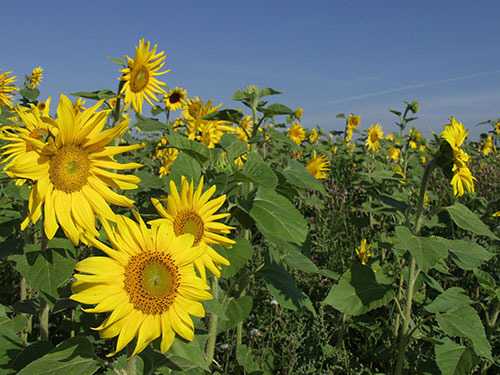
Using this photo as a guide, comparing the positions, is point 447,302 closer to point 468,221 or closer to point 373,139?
point 468,221

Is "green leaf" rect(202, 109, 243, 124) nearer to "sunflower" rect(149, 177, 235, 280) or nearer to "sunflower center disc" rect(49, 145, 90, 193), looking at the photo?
"sunflower" rect(149, 177, 235, 280)

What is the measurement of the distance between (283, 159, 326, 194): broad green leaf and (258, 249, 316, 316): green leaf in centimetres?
44

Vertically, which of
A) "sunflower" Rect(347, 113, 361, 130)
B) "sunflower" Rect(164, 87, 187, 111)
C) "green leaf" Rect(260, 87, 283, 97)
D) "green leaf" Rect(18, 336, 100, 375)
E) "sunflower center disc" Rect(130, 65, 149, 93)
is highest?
"sunflower" Rect(347, 113, 361, 130)

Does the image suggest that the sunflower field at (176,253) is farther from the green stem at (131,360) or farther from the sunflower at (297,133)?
the sunflower at (297,133)

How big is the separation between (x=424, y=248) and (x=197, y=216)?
105 cm

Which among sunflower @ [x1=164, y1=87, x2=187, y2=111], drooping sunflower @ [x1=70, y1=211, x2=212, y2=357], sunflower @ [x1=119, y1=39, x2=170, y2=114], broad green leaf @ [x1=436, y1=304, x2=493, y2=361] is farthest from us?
sunflower @ [x1=164, y1=87, x2=187, y2=111]

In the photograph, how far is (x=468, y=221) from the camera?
1.98 metres

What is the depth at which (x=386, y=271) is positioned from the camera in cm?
321

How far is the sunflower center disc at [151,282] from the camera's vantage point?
1137mm

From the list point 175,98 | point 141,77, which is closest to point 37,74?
point 175,98

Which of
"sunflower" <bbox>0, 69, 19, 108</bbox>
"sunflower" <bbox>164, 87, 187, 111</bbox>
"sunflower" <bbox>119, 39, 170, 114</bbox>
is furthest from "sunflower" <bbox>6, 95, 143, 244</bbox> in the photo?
"sunflower" <bbox>164, 87, 187, 111</bbox>

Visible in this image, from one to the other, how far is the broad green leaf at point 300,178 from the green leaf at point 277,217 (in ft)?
0.82

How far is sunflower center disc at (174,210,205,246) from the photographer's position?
155 cm

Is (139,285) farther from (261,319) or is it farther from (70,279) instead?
(261,319)
